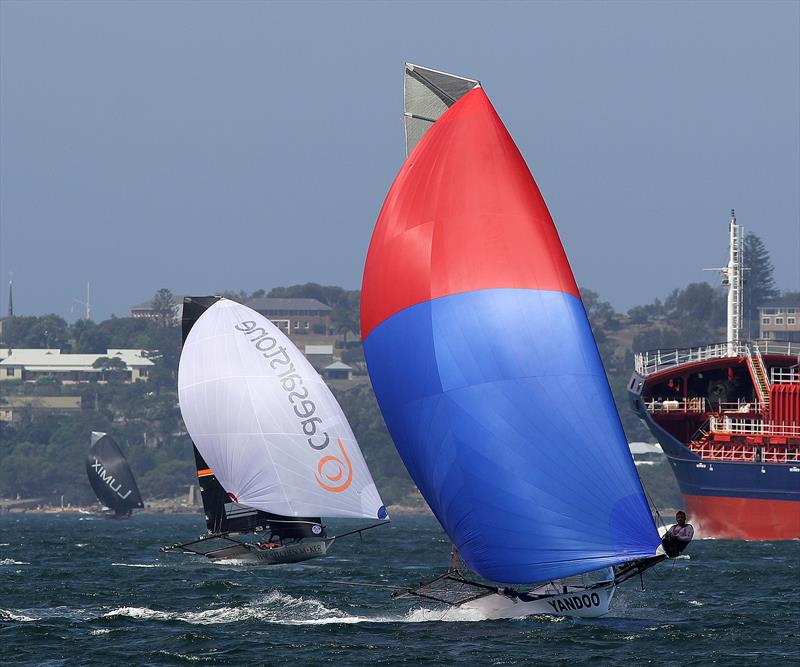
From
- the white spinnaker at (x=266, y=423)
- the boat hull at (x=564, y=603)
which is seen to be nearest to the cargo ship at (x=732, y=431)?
the white spinnaker at (x=266, y=423)

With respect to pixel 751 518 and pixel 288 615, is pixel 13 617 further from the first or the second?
pixel 751 518

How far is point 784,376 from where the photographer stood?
256ft

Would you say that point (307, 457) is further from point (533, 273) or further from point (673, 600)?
point (533, 273)

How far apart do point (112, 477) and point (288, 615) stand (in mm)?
81562

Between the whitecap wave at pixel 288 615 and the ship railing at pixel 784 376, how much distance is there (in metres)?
40.9

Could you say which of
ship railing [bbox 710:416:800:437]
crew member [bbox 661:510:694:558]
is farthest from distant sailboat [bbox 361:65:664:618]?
ship railing [bbox 710:416:800:437]

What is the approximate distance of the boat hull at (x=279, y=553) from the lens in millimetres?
42531

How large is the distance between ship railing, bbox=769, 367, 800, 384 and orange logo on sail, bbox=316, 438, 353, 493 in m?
35.5

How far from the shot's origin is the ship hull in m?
65.8

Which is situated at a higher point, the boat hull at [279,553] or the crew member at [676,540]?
the crew member at [676,540]

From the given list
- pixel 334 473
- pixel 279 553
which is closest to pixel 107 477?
pixel 279 553

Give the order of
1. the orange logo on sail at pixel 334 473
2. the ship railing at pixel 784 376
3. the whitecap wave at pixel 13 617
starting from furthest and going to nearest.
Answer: the ship railing at pixel 784 376 < the orange logo on sail at pixel 334 473 < the whitecap wave at pixel 13 617

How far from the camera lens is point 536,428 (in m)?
27.3

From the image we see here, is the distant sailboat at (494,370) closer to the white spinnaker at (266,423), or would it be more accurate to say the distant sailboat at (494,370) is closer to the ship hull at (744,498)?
the white spinnaker at (266,423)
